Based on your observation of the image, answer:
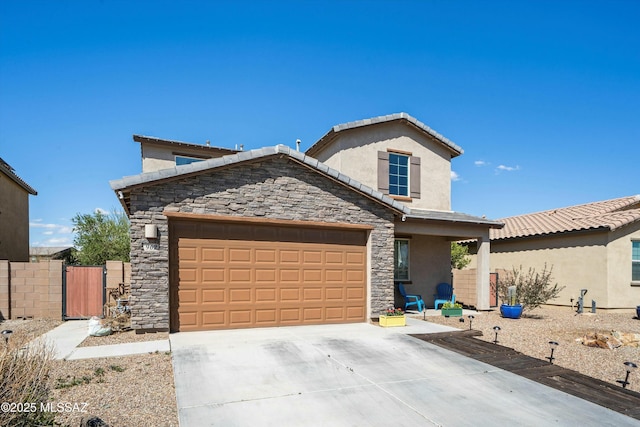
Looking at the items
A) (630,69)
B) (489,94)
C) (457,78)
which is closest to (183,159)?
(457,78)

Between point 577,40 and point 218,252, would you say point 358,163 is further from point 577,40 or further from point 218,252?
point 577,40

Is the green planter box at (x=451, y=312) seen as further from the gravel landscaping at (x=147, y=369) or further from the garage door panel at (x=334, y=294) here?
the garage door panel at (x=334, y=294)

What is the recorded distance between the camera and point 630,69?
1434 centimetres

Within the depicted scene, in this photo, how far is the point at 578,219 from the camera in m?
17.9

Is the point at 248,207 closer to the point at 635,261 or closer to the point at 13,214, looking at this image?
the point at 13,214

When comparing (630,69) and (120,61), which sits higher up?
(630,69)

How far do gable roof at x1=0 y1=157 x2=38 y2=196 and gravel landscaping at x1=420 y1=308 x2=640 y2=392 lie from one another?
19506 mm

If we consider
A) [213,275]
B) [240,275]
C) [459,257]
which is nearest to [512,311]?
[240,275]

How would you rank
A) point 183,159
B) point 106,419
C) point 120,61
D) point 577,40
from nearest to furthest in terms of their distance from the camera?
point 106,419 → point 120,61 → point 577,40 → point 183,159

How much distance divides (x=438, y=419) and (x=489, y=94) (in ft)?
48.6

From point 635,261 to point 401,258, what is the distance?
10.4 m

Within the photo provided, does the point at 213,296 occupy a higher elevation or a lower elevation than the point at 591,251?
lower

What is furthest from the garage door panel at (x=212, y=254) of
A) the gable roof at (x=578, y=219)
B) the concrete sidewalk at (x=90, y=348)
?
the gable roof at (x=578, y=219)

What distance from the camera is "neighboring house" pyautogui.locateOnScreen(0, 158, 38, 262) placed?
17.7 m
